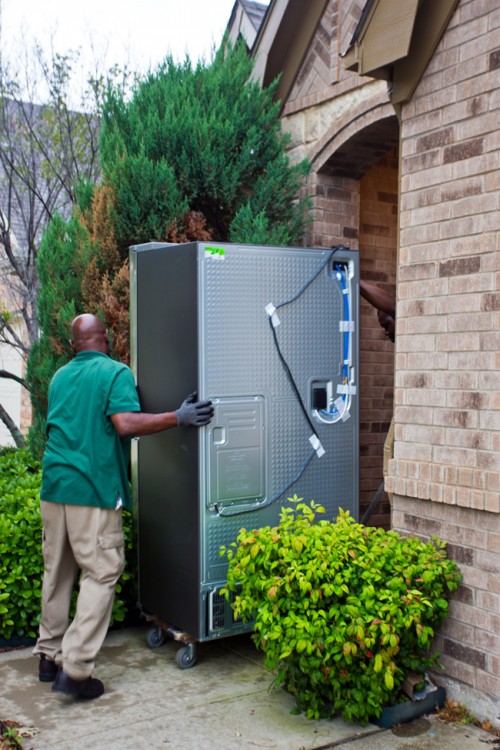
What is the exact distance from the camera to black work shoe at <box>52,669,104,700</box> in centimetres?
424

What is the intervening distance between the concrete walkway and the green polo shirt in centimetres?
100

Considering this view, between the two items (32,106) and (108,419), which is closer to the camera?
(108,419)

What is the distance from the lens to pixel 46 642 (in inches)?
178

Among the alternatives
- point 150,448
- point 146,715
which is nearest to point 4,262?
point 150,448

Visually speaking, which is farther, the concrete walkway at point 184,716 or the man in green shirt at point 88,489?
the man in green shirt at point 88,489

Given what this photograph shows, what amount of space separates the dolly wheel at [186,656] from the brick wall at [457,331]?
1.34 metres

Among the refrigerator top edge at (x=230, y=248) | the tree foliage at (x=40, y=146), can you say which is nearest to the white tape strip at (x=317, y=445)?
the refrigerator top edge at (x=230, y=248)

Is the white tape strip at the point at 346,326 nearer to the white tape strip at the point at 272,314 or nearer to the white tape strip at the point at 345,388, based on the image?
the white tape strip at the point at 345,388

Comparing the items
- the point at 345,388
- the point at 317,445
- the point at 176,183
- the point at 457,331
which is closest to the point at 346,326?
the point at 345,388

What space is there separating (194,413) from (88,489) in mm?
671

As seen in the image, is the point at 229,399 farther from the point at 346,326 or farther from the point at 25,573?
the point at 25,573

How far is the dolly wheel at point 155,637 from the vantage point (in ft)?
16.5

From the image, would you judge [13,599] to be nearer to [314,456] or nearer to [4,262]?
[314,456]

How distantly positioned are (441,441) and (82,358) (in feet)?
6.27
